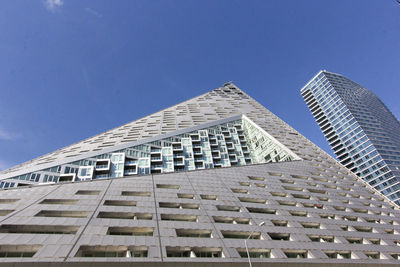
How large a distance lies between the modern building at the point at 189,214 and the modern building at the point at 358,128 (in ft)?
253

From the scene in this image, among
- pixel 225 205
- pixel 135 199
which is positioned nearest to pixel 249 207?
pixel 225 205

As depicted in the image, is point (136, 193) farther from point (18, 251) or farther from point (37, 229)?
point (18, 251)

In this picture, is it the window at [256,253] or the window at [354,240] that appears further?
the window at [354,240]

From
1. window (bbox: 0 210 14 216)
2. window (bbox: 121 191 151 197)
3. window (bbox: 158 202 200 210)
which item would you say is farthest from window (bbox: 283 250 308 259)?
window (bbox: 0 210 14 216)

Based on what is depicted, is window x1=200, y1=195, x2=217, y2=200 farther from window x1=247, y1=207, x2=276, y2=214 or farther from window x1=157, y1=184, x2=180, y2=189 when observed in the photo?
window x1=247, y1=207, x2=276, y2=214

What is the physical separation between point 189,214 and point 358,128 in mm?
132977

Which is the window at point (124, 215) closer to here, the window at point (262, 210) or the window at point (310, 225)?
the window at point (262, 210)

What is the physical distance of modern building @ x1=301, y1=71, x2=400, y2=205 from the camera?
114375 mm

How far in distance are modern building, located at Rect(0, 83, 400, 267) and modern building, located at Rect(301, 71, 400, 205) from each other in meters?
77.1

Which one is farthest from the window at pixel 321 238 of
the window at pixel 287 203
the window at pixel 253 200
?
the window at pixel 253 200

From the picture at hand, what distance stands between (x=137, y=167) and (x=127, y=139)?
10635 millimetres

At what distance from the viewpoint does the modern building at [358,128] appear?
11438cm

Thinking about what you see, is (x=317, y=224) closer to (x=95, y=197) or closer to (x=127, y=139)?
(x=95, y=197)

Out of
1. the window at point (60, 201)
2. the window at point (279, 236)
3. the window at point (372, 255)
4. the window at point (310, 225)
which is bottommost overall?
the window at point (372, 255)
